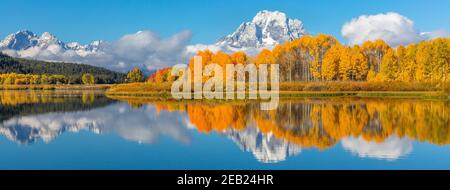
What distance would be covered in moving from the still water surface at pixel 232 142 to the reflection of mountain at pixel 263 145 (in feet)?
0.11

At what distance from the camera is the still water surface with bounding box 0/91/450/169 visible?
13344 millimetres

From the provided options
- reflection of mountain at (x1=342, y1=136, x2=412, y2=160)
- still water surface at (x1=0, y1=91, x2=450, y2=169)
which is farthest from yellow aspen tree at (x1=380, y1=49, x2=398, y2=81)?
reflection of mountain at (x1=342, y1=136, x2=412, y2=160)

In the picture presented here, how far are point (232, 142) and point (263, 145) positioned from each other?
1.43 m

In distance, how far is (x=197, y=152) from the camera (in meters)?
15.3

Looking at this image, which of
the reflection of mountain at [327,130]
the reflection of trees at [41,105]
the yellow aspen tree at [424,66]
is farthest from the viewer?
the yellow aspen tree at [424,66]

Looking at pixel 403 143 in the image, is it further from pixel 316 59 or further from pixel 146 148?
pixel 316 59

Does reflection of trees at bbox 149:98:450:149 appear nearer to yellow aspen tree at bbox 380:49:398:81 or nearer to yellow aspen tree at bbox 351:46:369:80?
yellow aspen tree at bbox 380:49:398:81

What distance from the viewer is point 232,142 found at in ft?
57.0

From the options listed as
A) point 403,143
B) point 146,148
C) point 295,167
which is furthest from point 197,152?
point 403,143

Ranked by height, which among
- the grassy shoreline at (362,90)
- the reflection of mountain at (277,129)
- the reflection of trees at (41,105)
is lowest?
the reflection of mountain at (277,129)

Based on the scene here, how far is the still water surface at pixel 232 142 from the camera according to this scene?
1334 centimetres

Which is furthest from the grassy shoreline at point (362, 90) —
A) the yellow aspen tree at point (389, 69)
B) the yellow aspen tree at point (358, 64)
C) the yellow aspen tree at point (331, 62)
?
the yellow aspen tree at point (358, 64)

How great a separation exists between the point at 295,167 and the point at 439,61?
4946 cm

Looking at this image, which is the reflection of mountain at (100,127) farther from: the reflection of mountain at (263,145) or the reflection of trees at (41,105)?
the reflection of trees at (41,105)
